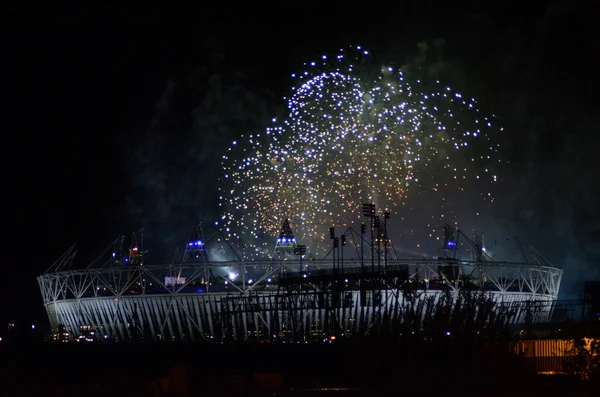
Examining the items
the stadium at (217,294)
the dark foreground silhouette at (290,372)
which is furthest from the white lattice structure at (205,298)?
the dark foreground silhouette at (290,372)

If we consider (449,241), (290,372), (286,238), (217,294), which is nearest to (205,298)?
(217,294)

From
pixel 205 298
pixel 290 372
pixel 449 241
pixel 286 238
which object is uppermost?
pixel 449 241

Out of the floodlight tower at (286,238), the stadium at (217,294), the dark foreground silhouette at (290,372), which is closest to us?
the dark foreground silhouette at (290,372)

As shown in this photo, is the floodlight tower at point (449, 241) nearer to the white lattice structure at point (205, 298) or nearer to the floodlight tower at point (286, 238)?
the white lattice structure at point (205, 298)

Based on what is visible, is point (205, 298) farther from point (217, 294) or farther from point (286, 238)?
point (286, 238)

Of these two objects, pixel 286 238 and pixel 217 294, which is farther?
pixel 217 294

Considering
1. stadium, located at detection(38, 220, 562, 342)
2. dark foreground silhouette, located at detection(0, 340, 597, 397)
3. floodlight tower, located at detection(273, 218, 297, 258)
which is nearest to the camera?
dark foreground silhouette, located at detection(0, 340, 597, 397)

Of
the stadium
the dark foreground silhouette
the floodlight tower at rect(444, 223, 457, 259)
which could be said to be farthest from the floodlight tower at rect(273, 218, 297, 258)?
the dark foreground silhouette

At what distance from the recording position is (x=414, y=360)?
4012cm

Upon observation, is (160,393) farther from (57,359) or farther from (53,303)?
(53,303)

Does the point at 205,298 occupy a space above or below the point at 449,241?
below

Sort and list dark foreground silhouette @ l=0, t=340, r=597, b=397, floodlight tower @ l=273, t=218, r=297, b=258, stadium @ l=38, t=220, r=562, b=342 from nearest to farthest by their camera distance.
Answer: dark foreground silhouette @ l=0, t=340, r=597, b=397
floodlight tower @ l=273, t=218, r=297, b=258
stadium @ l=38, t=220, r=562, b=342

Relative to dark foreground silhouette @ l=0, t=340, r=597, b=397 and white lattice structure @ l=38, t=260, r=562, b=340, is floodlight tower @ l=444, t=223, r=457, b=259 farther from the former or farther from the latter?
dark foreground silhouette @ l=0, t=340, r=597, b=397

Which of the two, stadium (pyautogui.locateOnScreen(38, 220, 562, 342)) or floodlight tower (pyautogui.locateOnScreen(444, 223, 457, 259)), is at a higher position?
floodlight tower (pyautogui.locateOnScreen(444, 223, 457, 259))
